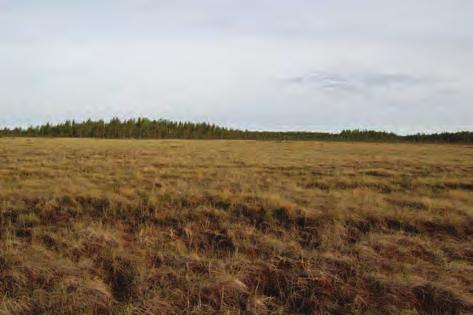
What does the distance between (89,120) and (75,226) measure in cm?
11522

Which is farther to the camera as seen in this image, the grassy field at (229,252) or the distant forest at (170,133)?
the distant forest at (170,133)

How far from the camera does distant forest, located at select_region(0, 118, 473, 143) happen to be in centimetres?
10375

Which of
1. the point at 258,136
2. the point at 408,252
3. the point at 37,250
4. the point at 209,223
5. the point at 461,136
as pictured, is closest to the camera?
the point at 37,250

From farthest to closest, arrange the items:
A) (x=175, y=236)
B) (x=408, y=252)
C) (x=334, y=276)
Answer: (x=175, y=236) → (x=408, y=252) → (x=334, y=276)

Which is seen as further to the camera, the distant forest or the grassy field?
the distant forest

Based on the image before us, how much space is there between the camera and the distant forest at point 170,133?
10375cm

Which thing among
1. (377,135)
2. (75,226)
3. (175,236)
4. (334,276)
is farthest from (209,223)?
(377,135)

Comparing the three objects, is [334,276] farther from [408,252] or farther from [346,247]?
[408,252]

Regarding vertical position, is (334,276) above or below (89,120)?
below

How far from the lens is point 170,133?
113 metres

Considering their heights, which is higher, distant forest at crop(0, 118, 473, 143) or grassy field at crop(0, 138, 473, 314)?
distant forest at crop(0, 118, 473, 143)

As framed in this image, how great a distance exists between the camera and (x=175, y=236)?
6289 mm

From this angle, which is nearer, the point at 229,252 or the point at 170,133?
the point at 229,252

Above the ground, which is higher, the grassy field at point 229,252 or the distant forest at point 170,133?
the distant forest at point 170,133
